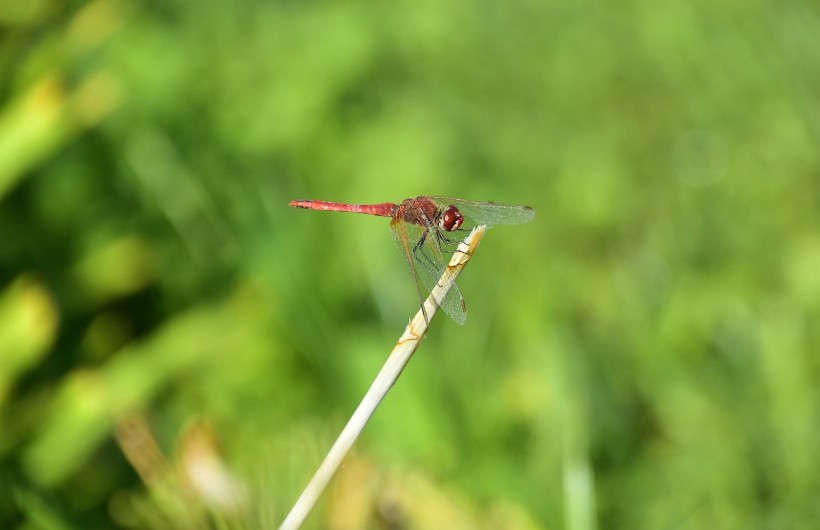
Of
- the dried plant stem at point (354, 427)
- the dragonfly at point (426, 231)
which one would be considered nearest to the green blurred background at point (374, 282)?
the dried plant stem at point (354, 427)

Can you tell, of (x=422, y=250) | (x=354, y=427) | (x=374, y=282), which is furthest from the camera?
(x=374, y=282)

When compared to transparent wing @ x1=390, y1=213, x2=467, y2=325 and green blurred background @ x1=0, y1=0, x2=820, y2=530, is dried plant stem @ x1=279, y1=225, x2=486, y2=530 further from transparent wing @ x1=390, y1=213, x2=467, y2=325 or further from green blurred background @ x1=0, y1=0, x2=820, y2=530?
transparent wing @ x1=390, y1=213, x2=467, y2=325

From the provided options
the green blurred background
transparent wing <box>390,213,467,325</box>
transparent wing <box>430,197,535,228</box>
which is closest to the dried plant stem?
the green blurred background

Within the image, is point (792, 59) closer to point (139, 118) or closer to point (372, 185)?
point (372, 185)

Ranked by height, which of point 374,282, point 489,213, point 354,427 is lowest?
point 374,282

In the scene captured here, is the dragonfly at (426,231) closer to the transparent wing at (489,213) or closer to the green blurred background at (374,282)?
the transparent wing at (489,213)

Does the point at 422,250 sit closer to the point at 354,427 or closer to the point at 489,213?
the point at 489,213

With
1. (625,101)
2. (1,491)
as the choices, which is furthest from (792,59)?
(1,491)

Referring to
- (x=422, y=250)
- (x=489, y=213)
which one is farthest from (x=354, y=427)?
(x=489, y=213)
